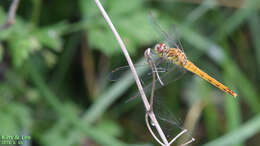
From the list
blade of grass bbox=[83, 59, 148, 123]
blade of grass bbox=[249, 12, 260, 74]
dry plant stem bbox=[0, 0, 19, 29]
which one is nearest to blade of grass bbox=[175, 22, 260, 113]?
blade of grass bbox=[249, 12, 260, 74]

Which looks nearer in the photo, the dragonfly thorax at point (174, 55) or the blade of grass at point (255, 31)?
the dragonfly thorax at point (174, 55)

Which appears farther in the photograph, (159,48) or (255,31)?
(255,31)

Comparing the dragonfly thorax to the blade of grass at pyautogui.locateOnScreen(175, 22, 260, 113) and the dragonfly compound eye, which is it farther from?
the blade of grass at pyautogui.locateOnScreen(175, 22, 260, 113)

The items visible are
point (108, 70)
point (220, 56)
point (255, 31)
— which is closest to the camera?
point (108, 70)

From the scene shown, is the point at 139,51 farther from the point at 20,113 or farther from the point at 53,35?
the point at 20,113

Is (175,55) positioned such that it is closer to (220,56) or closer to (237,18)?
(220,56)

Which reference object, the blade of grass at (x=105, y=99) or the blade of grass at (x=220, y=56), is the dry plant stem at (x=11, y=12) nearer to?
the blade of grass at (x=105, y=99)

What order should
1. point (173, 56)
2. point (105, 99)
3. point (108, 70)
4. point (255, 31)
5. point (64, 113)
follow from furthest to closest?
point (255, 31) → point (108, 70) → point (105, 99) → point (64, 113) → point (173, 56)

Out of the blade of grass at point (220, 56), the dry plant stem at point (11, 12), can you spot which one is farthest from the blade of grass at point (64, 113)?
the blade of grass at point (220, 56)

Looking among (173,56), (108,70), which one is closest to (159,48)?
(173,56)
